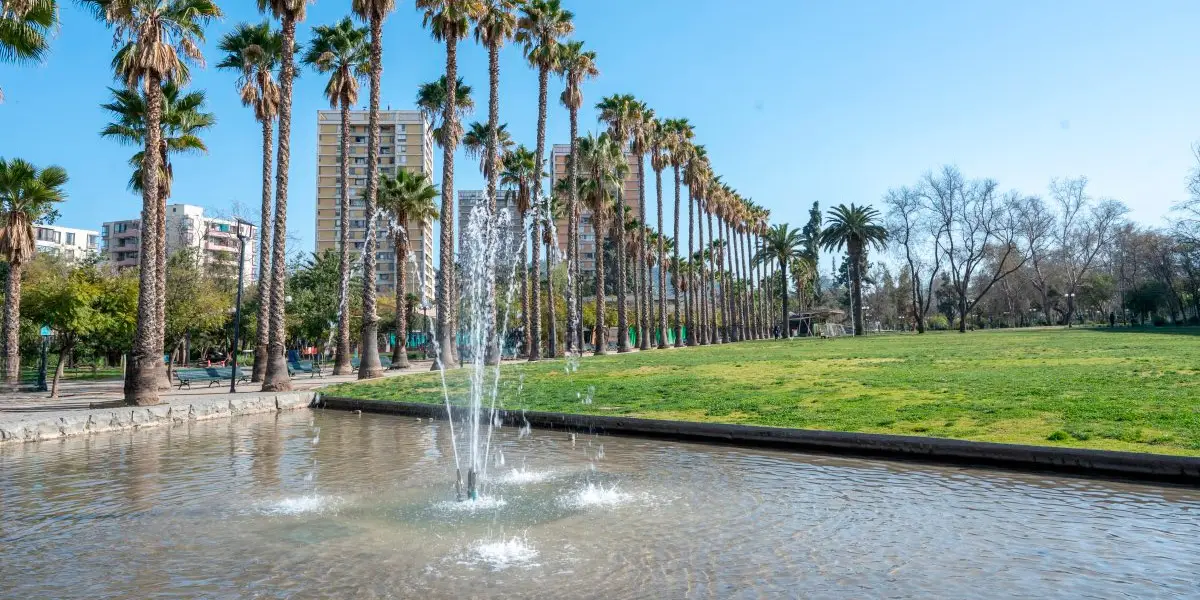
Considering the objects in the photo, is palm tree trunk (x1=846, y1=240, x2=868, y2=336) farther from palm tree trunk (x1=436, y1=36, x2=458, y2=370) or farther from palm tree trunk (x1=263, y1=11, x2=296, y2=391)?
palm tree trunk (x1=263, y1=11, x2=296, y2=391)

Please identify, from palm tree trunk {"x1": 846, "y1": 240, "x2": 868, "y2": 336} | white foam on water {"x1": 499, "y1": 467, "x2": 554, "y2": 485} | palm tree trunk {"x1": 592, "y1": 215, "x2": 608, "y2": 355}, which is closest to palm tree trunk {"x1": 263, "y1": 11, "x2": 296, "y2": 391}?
white foam on water {"x1": 499, "y1": 467, "x2": 554, "y2": 485}

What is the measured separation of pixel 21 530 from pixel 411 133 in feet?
441

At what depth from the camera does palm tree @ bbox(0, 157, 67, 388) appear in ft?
79.4

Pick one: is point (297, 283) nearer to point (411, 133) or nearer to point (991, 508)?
point (991, 508)

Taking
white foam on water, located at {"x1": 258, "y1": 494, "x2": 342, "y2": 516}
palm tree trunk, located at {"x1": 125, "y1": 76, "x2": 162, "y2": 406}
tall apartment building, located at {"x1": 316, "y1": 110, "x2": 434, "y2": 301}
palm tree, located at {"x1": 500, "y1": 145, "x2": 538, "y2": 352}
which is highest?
tall apartment building, located at {"x1": 316, "y1": 110, "x2": 434, "y2": 301}

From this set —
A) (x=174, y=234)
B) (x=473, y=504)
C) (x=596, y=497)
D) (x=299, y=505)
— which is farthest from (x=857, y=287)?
(x=174, y=234)

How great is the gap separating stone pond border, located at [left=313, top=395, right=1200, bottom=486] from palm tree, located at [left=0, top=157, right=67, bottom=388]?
835 inches

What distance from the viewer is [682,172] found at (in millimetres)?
63250

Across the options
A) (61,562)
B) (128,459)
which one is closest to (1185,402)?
(61,562)

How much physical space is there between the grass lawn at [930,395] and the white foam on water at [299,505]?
6.65m

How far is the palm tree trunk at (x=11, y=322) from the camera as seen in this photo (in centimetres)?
2469

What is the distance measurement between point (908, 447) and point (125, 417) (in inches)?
579

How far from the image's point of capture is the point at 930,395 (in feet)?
45.8

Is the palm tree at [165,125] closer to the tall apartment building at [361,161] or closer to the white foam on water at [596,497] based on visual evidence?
the white foam on water at [596,497]
